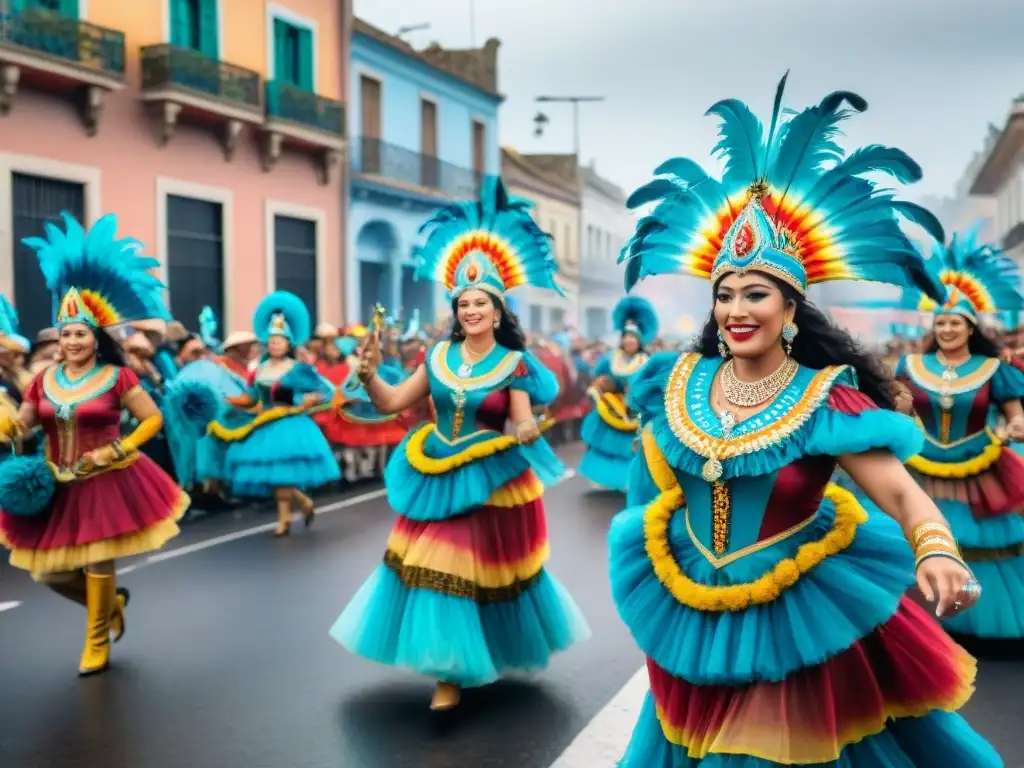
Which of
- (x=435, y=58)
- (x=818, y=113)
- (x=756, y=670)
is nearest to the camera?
(x=756, y=670)

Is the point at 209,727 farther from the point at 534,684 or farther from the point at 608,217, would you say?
the point at 608,217

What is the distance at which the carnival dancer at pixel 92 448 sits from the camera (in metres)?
6.64

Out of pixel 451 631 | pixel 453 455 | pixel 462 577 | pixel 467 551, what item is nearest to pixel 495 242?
pixel 453 455

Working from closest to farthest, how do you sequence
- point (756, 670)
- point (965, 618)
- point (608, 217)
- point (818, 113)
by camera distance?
point (756, 670), point (818, 113), point (965, 618), point (608, 217)

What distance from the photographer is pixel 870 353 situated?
399cm

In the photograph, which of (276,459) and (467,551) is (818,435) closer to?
(467,551)

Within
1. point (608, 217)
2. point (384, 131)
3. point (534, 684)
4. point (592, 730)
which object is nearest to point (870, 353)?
point (592, 730)

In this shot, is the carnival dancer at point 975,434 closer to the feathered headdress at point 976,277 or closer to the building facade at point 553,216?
the feathered headdress at point 976,277

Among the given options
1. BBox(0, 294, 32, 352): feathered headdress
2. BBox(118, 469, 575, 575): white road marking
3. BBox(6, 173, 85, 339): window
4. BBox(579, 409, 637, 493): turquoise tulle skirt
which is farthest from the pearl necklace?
BBox(6, 173, 85, 339): window

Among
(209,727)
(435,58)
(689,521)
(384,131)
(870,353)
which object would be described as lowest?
(209,727)

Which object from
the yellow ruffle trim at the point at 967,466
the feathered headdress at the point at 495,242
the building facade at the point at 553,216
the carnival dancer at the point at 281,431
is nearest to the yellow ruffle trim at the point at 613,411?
the carnival dancer at the point at 281,431

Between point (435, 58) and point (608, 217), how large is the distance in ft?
74.6

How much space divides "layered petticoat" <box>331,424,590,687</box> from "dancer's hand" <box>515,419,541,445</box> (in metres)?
0.07

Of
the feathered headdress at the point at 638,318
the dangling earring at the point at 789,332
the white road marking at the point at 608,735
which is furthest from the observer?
the feathered headdress at the point at 638,318
